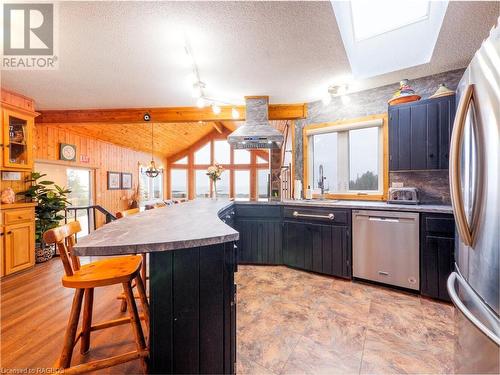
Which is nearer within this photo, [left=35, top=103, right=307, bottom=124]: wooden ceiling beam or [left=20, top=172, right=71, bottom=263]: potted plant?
[left=20, top=172, right=71, bottom=263]: potted plant

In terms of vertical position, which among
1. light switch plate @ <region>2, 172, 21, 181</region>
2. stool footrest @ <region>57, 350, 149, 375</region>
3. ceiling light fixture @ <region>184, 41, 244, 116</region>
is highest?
ceiling light fixture @ <region>184, 41, 244, 116</region>

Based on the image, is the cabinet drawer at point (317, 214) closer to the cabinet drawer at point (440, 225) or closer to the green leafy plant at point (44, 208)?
the cabinet drawer at point (440, 225)

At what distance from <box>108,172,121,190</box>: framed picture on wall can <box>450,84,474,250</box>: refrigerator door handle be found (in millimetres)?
7901

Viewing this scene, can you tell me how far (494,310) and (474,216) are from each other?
0.35m

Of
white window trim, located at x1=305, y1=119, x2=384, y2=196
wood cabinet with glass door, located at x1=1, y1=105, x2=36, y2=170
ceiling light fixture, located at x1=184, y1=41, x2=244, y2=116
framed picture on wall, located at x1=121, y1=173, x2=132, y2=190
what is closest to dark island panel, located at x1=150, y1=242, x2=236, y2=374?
ceiling light fixture, located at x1=184, y1=41, x2=244, y2=116

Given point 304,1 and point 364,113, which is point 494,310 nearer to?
point 304,1

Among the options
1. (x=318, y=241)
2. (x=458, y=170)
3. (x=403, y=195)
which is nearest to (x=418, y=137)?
(x=403, y=195)

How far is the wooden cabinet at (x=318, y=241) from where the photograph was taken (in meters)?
2.73

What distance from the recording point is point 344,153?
3.54 metres

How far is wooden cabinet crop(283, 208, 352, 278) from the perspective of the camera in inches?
107

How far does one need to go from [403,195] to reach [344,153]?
107 centimetres

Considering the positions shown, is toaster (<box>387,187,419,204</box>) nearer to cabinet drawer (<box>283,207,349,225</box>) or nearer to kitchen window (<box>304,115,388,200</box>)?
kitchen window (<box>304,115,388,200</box>)

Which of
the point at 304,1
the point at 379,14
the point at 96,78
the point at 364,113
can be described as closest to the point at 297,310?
the point at 304,1

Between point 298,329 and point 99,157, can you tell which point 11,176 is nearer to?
point 99,157
